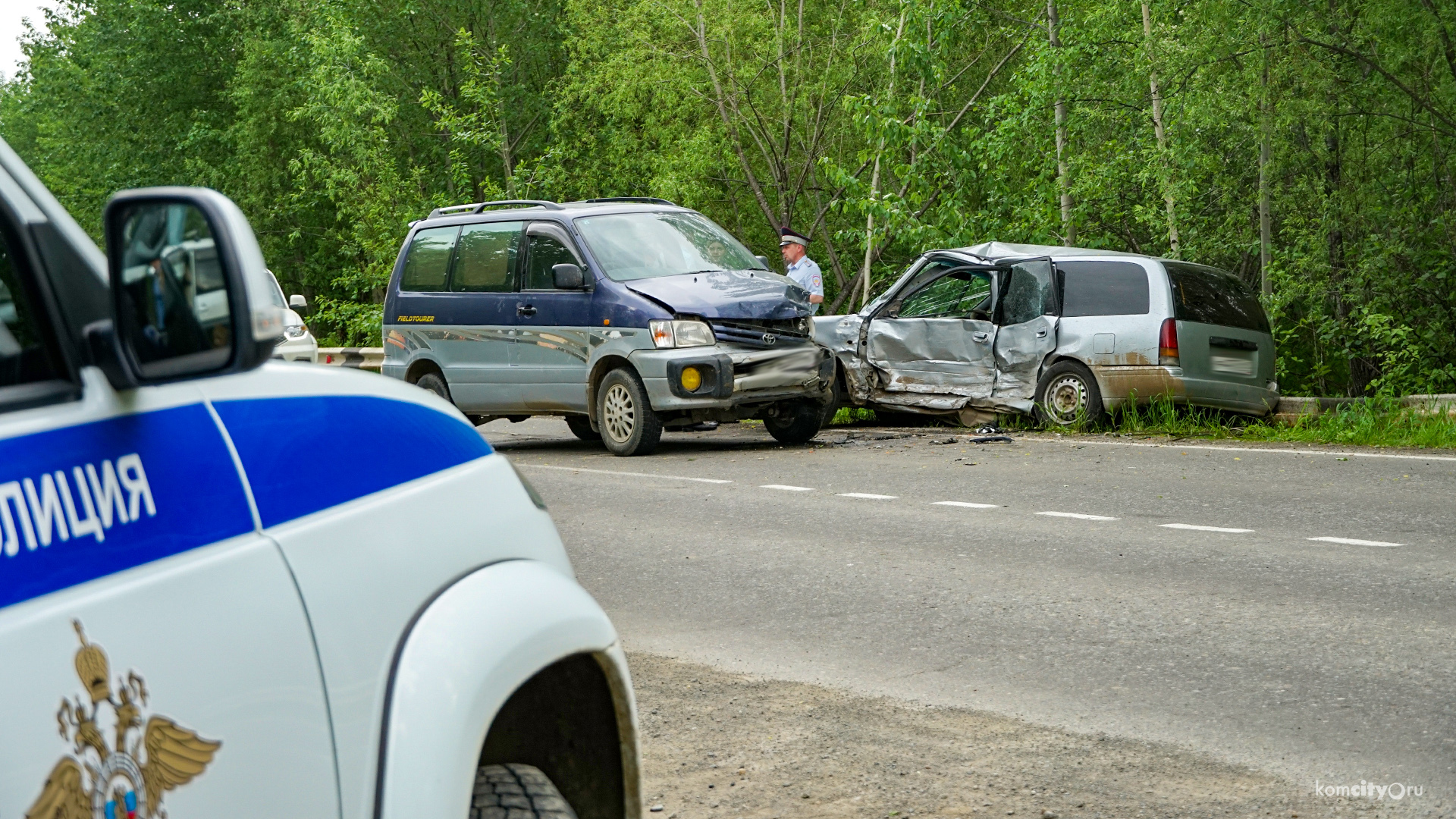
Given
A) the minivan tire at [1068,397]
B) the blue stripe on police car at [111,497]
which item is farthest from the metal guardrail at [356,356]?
the blue stripe on police car at [111,497]

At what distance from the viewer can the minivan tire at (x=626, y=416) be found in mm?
13242

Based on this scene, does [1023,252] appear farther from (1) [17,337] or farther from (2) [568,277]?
(1) [17,337]

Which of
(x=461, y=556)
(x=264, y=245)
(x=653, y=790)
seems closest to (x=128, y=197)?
(x=461, y=556)

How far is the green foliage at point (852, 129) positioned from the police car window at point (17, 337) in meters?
1.82

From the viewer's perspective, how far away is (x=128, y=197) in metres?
1.76

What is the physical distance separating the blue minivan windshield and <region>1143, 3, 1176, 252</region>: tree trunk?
6441 millimetres

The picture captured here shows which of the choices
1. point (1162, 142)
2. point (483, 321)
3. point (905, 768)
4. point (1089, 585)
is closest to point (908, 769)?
point (905, 768)

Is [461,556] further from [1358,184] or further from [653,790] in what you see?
[1358,184]

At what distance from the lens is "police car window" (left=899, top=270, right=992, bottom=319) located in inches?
608

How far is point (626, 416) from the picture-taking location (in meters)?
13.5

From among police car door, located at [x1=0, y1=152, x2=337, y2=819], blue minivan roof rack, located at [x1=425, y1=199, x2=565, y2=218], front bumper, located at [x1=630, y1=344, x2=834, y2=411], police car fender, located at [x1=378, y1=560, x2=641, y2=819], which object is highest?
blue minivan roof rack, located at [x1=425, y1=199, x2=565, y2=218]

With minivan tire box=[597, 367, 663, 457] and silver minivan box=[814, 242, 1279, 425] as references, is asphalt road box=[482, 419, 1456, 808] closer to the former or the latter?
minivan tire box=[597, 367, 663, 457]

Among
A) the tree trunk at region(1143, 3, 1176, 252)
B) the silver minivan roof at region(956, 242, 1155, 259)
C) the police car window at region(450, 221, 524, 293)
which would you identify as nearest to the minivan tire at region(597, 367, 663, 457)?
the police car window at region(450, 221, 524, 293)

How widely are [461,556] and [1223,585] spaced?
17.7 ft
